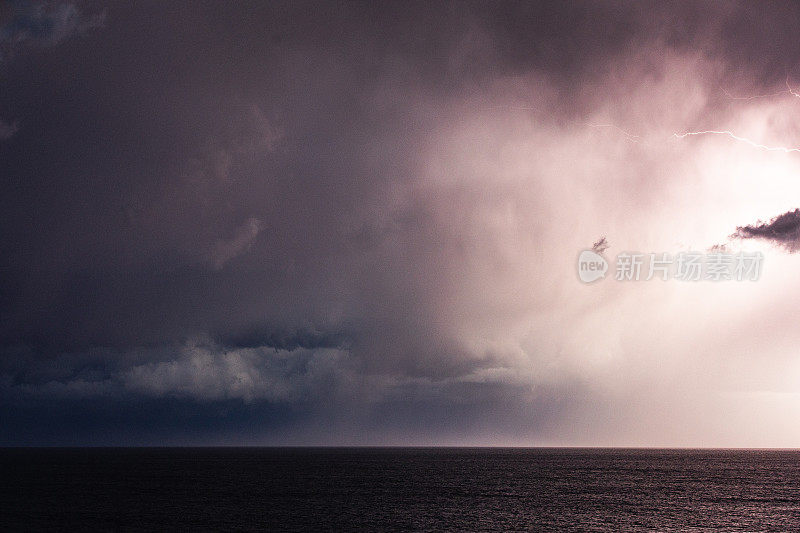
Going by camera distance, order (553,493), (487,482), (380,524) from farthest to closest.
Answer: (487,482)
(553,493)
(380,524)

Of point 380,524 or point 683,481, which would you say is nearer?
point 380,524

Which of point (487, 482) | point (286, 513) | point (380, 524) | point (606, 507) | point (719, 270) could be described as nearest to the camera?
point (719, 270)

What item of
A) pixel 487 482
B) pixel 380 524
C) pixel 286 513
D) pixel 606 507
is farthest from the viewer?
pixel 487 482

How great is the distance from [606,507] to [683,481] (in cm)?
7303

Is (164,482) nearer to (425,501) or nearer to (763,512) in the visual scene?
(425,501)

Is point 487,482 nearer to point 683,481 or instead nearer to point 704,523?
point 683,481

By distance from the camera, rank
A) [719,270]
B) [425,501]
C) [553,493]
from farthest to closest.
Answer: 1. [553,493]
2. [425,501]
3. [719,270]

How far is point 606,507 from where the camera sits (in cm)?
10200

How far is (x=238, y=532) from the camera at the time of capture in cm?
7619

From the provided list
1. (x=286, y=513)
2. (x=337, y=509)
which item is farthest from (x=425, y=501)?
(x=286, y=513)

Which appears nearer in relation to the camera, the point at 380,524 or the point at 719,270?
the point at 719,270

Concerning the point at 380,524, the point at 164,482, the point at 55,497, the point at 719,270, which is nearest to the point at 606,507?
the point at 380,524

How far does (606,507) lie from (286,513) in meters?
50.7

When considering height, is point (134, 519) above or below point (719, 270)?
below
